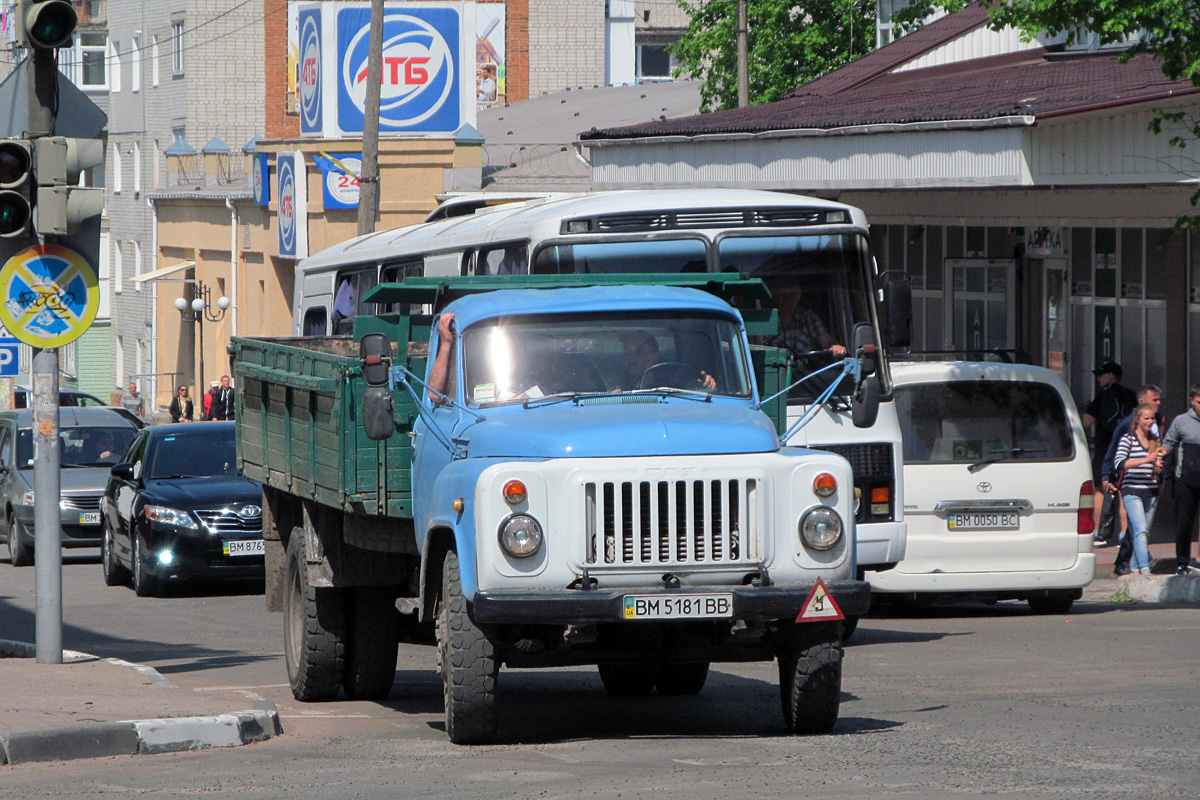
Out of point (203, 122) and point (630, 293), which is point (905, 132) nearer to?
point (630, 293)

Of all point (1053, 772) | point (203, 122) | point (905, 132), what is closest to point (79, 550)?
point (905, 132)

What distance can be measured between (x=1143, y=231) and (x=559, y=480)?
16.8 meters

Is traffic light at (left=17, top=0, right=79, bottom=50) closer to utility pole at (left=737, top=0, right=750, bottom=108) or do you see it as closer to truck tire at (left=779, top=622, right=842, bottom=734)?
truck tire at (left=779, top=622, right=842, bottom=734)

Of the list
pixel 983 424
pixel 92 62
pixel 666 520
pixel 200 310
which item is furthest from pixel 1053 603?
pixel 92 62

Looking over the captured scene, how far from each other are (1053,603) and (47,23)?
896 cm

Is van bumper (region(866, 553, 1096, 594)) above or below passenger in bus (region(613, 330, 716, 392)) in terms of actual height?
below

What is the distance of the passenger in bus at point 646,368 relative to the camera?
8961mm

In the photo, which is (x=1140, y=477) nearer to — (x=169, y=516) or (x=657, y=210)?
(x=657, y=210)

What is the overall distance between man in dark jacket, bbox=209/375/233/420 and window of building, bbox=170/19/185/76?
76.3 feet

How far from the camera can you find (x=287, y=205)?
42.6 metres

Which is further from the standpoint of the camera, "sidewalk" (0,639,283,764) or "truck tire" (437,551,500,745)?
"sidewalk" (0,639,283,764)

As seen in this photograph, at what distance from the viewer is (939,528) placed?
1417cm

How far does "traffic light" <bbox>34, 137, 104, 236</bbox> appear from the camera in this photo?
421 inches

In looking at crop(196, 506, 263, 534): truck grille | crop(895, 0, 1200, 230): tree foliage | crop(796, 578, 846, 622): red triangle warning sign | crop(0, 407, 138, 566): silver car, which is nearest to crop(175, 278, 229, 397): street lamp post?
crop(0, 407, 138, 566): silver car
